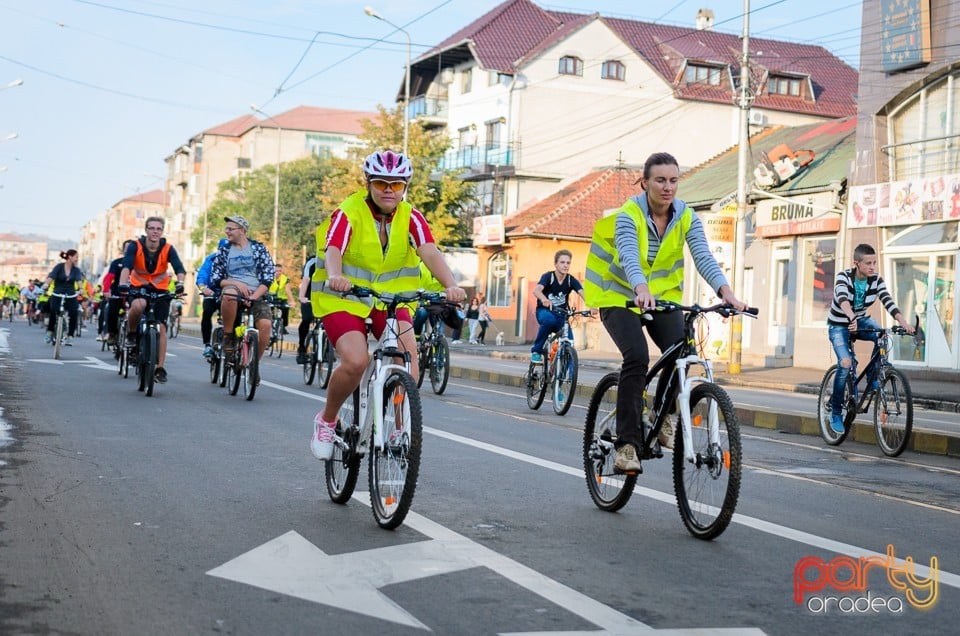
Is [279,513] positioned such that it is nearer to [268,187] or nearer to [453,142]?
[453,142]

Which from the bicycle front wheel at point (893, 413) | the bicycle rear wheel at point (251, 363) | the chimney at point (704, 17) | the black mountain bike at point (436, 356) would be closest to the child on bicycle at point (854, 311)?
the bicycle front wheel at point (893, 413)

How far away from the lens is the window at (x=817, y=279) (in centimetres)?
3272

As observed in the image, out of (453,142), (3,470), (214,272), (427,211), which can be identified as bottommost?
(3,470)

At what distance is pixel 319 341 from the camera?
1698 cm

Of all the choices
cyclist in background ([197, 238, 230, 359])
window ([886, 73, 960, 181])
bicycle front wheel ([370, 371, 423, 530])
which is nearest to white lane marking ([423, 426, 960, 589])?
bicycle front wheel ([370, 371, 423, 530])

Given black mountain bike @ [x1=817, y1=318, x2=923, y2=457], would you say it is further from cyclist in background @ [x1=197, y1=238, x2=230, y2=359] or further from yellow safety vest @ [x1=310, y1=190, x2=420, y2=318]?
cyclist in background @ [x1=197, y1=238, x2=230, y2=359]

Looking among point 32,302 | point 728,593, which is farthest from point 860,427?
point 32,302

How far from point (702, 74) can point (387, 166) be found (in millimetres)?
56212

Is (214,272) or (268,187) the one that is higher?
(268,187)

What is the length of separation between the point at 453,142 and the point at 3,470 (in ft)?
185

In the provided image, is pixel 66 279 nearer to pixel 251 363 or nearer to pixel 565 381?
pixel 251 363

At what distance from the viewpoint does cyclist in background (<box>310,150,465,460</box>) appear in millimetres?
6695

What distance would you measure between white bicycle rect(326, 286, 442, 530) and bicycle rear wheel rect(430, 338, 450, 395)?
9.77m

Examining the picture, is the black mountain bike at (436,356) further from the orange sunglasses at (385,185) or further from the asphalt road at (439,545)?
the orange sunglasses at (385,185)
